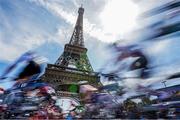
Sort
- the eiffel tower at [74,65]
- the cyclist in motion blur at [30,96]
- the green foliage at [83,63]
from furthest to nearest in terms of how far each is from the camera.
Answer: the green foliage at [83,63], the eiffel tower at [74,65], the cyclist in motion blur at [30,96]

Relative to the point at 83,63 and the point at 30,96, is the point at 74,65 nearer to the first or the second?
the point at 83,63

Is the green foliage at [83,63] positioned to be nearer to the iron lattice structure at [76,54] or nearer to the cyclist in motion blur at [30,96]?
the iron lattice structure at [76,54]

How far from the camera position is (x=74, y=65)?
7438 centimetres

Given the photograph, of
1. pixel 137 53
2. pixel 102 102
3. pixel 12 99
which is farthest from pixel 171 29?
pixel 12 99

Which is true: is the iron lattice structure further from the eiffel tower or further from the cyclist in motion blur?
the cyclist in motion blur

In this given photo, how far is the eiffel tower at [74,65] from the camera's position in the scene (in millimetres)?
66000

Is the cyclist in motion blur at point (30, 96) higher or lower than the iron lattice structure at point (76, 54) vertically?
lower

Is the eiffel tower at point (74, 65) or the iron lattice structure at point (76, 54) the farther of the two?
the iron lattice structure at point (76, 54)

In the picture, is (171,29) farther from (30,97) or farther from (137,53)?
(30,97)

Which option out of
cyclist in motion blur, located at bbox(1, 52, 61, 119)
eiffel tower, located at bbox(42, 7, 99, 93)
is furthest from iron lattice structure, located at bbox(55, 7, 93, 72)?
cyclist in motion blur, located at bbox(1, 52, 61, 119)

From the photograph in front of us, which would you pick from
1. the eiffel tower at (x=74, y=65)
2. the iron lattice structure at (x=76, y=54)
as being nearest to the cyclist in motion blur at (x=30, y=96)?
the eiffel tower at (x=74, y=65)

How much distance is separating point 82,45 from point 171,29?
66219 mm

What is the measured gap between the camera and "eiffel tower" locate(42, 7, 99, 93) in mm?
66000

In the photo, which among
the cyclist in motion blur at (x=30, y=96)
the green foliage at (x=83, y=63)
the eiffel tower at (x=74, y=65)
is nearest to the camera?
the cyclist in motion blur at (x=30, y=96)
